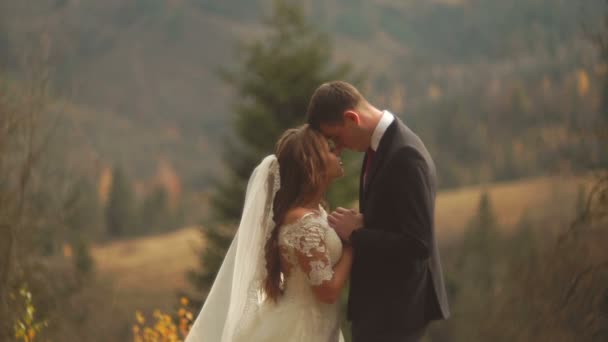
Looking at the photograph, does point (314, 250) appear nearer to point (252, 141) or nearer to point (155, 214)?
point (252, 141)

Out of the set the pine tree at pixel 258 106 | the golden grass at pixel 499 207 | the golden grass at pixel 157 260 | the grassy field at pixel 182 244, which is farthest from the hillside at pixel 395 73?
the pine tree at pixel 258 106

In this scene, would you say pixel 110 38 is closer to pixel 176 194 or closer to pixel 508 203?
pixel 176 194

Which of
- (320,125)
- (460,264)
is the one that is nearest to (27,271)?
A: (320,125)

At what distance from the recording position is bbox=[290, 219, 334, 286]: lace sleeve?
12.1 feet

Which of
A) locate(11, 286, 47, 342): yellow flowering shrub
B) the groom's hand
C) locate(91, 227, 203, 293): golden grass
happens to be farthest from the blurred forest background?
the groom's hand

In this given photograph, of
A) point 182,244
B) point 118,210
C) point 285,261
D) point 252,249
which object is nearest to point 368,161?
point 285,261

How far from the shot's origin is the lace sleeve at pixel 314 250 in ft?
Answer: 12.1

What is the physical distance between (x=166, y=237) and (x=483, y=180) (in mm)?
32110

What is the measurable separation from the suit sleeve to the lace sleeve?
25cm

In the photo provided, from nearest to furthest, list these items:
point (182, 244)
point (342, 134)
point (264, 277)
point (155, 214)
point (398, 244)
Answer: point (398, 244) → point (342, 134) → point (264, 277) → point (182, 244) → point (155, 214)

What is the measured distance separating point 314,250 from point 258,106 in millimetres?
17422

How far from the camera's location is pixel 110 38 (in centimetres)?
12875

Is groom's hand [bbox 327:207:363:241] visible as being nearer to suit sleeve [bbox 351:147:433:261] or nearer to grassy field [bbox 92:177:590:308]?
suit sleeve [bbox 351:147:433:261]

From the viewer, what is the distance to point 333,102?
3613 mm
